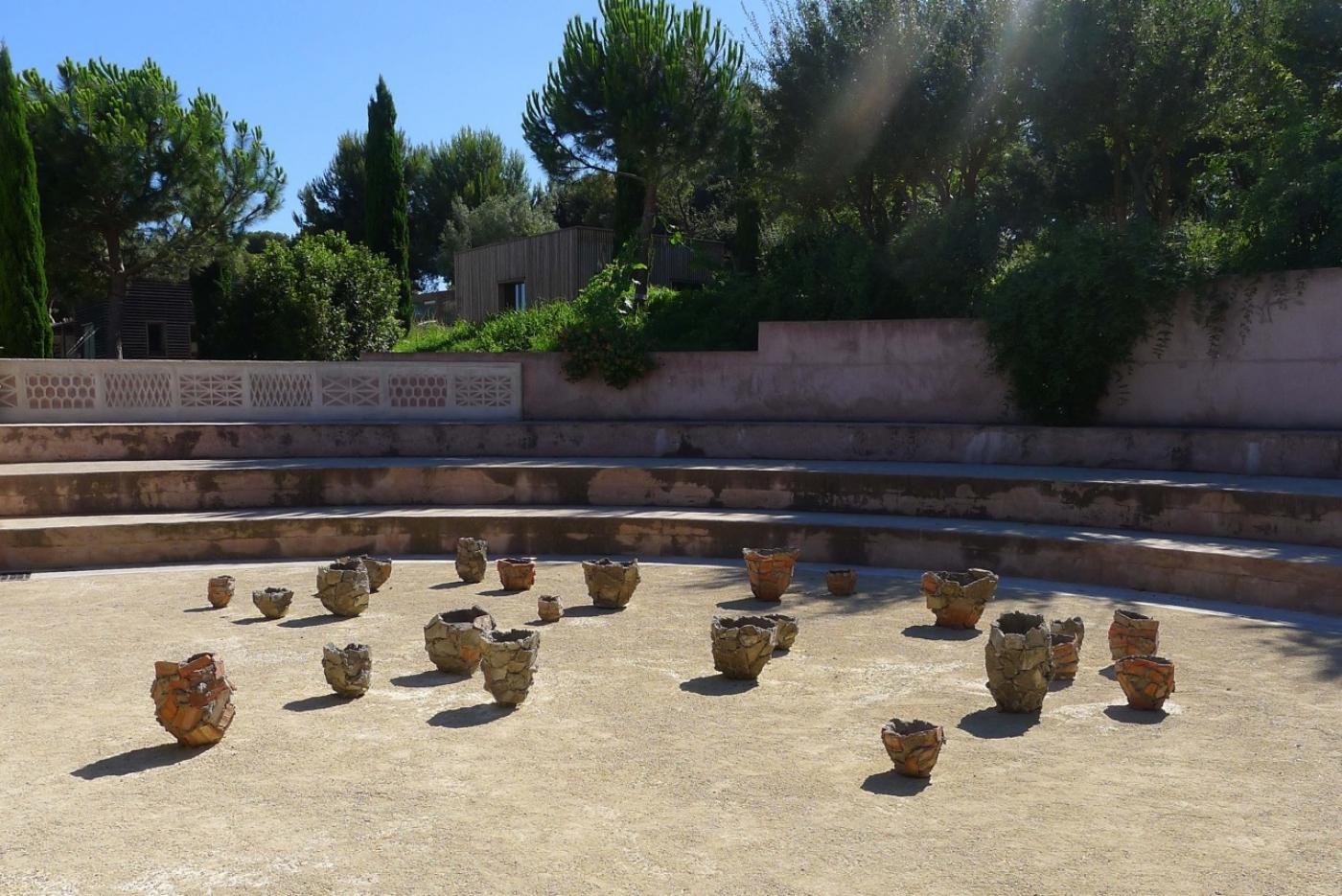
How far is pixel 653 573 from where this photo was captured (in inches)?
355

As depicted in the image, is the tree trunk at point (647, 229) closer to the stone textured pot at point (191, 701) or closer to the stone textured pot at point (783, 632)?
the stone textured pot at point (783, 632)

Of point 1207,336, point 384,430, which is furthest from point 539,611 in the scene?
point 1207,336

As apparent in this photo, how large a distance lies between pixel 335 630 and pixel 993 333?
790cm

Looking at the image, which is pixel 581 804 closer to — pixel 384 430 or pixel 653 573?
pixel 653 573

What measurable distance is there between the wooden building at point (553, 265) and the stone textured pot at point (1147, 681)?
18336 millimetres

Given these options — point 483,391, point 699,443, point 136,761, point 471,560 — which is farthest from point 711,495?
point 136,761

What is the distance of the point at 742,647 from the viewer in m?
5.64

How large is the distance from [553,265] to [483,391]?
468 inches

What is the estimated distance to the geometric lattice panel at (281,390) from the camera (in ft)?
41.7

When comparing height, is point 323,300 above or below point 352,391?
above

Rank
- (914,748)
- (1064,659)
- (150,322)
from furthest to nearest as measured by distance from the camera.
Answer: (150,322) → (1064,659) → (914,748)

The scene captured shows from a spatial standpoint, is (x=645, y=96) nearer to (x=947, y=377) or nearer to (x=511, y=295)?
(x=511, y=295)

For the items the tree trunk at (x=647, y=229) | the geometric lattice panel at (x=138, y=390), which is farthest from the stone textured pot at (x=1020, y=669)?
the tree trunk at (x=647, y=229)

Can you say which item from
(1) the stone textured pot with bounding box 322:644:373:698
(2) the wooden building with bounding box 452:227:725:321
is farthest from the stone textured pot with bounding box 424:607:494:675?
(2) the wooden building with bounding box 452:227:725:321
